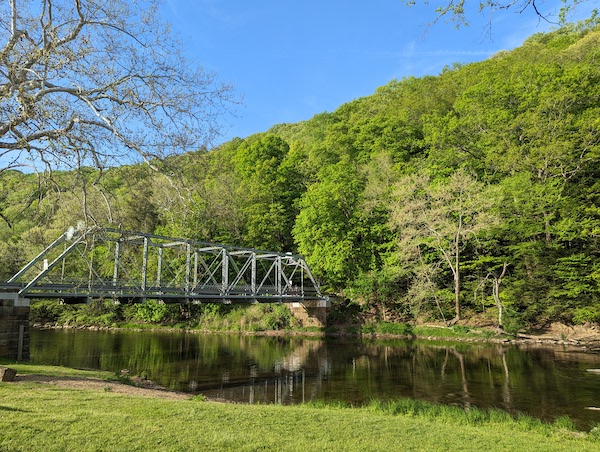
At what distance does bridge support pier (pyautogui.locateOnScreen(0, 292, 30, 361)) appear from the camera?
54.7ft

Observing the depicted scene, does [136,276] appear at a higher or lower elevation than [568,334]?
higher

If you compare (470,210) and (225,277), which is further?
(225,277)

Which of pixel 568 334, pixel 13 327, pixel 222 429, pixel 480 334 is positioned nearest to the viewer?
pixel 222 429

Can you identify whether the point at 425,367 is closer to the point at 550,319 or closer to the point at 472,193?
the point at 550,319

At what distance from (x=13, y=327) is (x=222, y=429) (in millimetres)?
15219

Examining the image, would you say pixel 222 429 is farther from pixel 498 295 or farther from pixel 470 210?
pixel 498 295

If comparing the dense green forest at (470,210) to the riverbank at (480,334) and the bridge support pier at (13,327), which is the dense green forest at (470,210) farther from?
the bridge support pier at (13,327)

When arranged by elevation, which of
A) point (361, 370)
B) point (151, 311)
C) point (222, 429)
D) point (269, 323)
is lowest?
point (361, 370)

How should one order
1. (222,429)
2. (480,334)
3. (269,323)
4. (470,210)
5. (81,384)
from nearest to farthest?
1. (222,429)
2. (81,384)
3. (480,334)
4. (470,210)
5. (269,323)

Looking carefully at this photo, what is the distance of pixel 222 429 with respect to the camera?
253 inches

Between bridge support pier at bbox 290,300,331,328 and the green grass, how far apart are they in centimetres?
2645

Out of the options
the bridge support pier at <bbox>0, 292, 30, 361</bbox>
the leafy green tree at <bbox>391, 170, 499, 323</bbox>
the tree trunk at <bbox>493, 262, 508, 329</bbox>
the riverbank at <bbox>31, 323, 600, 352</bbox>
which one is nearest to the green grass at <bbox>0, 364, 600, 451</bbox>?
the bridge support pier at <bbox>0, 292, 30, 361</bbox>

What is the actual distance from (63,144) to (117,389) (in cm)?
817

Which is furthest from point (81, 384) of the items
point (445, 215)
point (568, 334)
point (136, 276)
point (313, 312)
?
point (568, 334)
